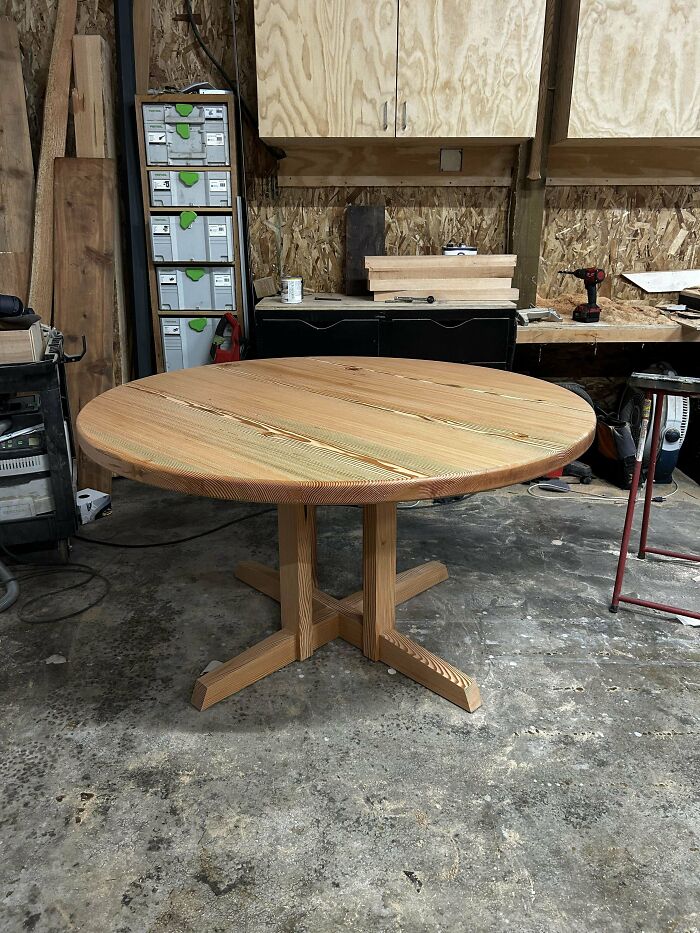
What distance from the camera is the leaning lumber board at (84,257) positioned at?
3203 mm

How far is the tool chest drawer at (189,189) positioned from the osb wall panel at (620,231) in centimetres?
177

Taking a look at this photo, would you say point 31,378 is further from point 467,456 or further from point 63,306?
point 467,456

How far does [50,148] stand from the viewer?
3.24 meters

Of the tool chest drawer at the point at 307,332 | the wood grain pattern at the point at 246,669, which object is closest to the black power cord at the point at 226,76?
the tool chest drawer at the point at 307,332

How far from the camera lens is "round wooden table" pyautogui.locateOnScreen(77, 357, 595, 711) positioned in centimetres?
126

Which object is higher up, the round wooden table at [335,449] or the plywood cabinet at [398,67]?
the plywood cabinet at [398,67]

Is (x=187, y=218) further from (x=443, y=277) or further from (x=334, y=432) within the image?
(x=334, y=432)

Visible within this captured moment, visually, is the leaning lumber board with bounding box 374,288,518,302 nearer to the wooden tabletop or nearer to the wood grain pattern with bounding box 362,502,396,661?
the wooden tabletop

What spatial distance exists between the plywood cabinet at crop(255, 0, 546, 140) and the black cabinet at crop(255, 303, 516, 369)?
83cm

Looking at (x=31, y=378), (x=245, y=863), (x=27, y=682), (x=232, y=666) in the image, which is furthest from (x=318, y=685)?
(x=31, y=378)

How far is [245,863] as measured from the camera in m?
1.36

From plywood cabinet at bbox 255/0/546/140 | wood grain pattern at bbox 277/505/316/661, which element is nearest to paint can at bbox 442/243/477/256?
plywood cabinet at bbox 255/0/546/140

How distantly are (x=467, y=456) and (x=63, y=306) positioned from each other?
8.42ft

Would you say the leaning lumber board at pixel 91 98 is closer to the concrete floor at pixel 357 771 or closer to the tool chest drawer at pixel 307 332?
the tool chest drawer at pixel 307 332
